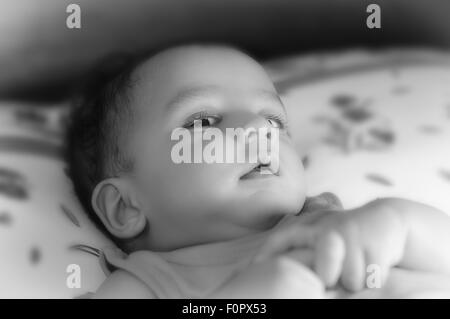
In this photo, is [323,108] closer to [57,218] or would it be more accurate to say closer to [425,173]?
[425,173]

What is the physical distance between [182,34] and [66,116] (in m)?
0.24

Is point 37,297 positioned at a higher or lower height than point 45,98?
lower

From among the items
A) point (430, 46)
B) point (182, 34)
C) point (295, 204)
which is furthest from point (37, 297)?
point (430, 46)

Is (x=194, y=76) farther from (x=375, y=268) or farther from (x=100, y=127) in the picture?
(x=375, y=268)

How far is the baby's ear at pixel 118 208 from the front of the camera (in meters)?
0.86

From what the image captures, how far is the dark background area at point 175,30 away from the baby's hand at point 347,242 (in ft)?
1.45

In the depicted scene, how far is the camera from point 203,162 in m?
0.80

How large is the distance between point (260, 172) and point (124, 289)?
219 millimetres

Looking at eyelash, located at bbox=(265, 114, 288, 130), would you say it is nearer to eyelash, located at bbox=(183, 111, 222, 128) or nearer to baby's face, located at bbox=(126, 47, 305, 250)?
baby's face, located at bbox=(126, 47, 305, 250)

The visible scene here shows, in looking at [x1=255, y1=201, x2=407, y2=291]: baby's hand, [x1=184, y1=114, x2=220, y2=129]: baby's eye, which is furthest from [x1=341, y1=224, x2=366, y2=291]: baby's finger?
[x1=184, y1=114, x2=220, y2=129]: baby's eye

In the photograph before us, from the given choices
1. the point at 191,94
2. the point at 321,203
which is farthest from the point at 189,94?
the point at 321,203

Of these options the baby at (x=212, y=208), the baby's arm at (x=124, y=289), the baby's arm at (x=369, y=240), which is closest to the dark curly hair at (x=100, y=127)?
the baby at (x=212, y=208)

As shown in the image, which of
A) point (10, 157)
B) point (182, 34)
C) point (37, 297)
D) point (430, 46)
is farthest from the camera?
point (430, 46)

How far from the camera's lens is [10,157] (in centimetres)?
96
